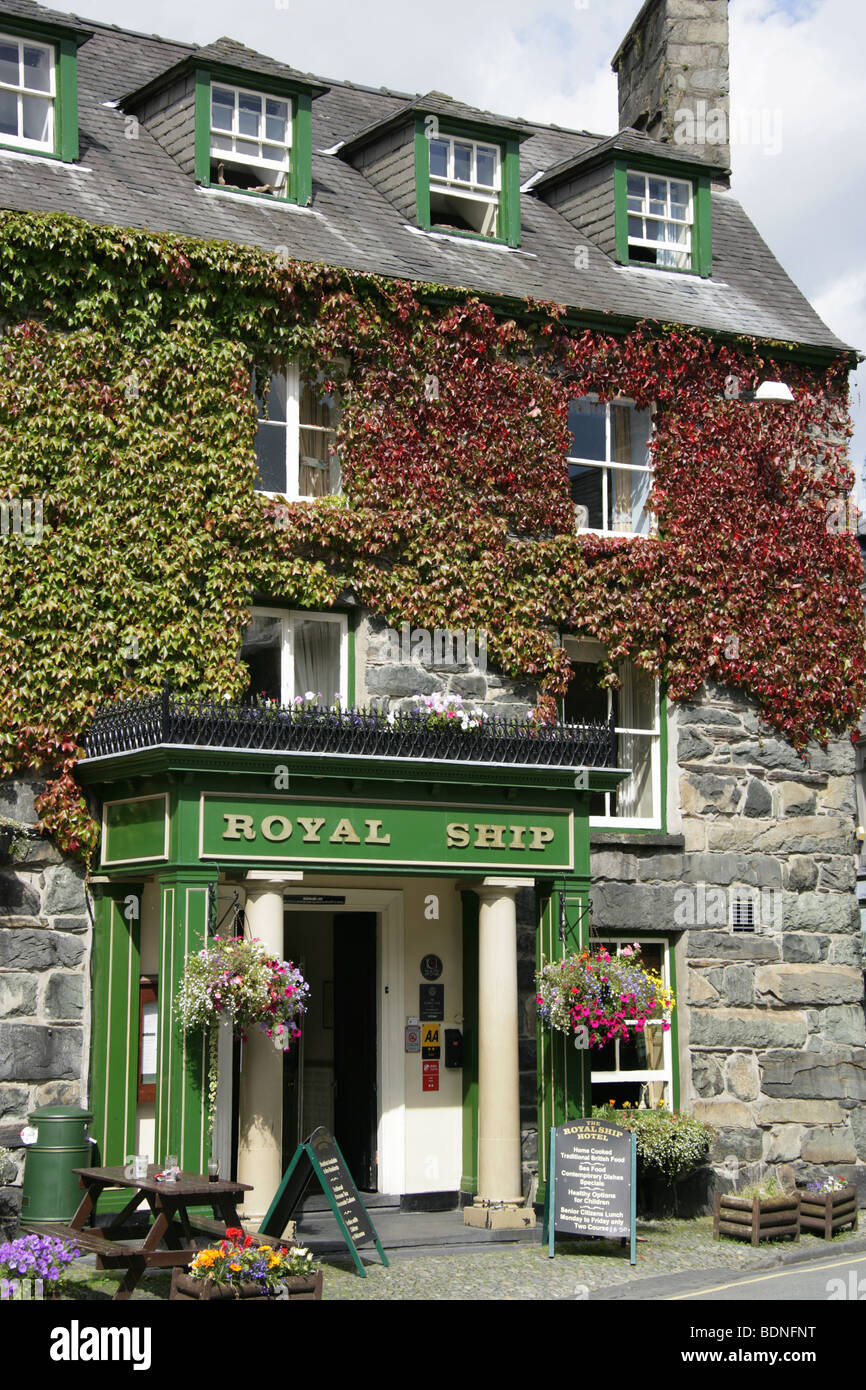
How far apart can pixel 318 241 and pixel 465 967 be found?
8029mm

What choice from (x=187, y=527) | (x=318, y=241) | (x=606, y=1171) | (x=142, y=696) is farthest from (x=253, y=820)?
(x=318, y=241)

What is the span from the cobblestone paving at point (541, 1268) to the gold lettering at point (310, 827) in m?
3.72

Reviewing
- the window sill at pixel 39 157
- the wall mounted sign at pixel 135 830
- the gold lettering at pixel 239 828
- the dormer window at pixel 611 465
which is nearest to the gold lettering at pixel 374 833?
the gold lettering at pixel 239 828

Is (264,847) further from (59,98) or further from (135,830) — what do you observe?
(59,98)

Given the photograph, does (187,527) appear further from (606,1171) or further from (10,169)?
(606,1171)

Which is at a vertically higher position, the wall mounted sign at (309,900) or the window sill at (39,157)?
the window sill at (39,157)

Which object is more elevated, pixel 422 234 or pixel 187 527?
pixel 422 234

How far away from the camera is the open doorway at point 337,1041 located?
1812 cm

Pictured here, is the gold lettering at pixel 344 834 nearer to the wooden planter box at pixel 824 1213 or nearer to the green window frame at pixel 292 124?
the wooden planter box at pixel 824 1213

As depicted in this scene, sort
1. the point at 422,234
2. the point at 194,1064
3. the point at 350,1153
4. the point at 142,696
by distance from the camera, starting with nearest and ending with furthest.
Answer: the point at 194,1064, the point at 142,696, the point at 350,1153, the point at 422,234

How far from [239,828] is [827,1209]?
689cm

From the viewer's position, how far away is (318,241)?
18.8 m

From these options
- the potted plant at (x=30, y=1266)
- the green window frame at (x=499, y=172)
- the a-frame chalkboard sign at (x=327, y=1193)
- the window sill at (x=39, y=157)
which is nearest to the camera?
the potted plant at (x=30, y=1266)

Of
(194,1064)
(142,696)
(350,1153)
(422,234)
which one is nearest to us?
(194,1064)
